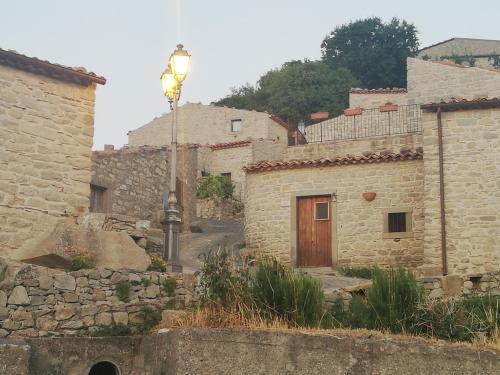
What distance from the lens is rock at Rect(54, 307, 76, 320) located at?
1137 centimetres

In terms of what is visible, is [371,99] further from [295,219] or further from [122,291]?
[122,291]

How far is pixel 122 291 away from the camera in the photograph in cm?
1190

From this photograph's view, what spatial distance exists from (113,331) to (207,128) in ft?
83.9

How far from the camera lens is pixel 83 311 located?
11.5 metres

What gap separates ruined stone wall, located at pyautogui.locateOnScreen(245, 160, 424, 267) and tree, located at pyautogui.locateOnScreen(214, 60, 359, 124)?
2125 centimetres

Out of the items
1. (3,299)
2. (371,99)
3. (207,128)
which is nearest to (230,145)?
(207,128)

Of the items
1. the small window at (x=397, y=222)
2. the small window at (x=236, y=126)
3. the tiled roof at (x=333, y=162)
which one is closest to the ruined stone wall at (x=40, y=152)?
the tiled roof at (x=333, y=162)

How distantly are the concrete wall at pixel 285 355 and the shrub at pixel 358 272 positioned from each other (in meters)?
9.30

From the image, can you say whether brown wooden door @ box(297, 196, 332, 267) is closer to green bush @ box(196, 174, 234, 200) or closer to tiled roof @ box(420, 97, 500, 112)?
tiled roof @ box(420, 97, 500, 112)

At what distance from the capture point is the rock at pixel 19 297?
36.4ft

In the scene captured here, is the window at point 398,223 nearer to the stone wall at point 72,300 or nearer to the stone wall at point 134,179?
the stone wall at point 134,179

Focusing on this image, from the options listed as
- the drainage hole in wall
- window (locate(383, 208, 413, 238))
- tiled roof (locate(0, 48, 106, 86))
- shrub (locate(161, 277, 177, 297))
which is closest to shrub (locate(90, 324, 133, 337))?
the drainage hole in wall

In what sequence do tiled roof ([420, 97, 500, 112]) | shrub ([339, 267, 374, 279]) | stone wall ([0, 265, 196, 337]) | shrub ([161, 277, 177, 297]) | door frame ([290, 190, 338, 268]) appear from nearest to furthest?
stone wall ([0, 265, 196, 337]), shrub ([161, 277, 177, 297]), tiled roof ([420, 97, 500, 112]), shrub ([339, 267, 374, 279]), door frame ([290, 190, 338, 268])

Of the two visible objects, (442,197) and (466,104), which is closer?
(442,197)
